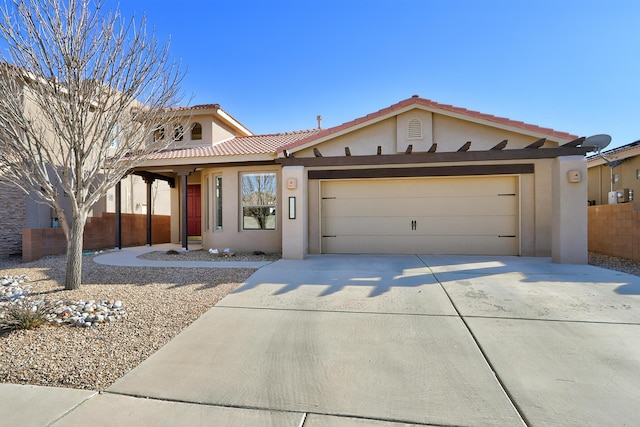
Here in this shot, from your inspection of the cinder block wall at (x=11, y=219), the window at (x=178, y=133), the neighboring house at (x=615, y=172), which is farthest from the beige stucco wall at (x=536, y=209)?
the cinder block wall at (x=11, y=219)

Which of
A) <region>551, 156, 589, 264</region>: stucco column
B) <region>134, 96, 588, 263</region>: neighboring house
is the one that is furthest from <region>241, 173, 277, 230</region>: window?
<region>551, 156, 589, 264</region>: stucco column

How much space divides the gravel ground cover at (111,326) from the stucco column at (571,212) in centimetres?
98

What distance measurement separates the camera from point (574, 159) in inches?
305

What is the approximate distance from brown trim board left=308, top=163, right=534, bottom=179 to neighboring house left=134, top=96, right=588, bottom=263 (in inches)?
1.1

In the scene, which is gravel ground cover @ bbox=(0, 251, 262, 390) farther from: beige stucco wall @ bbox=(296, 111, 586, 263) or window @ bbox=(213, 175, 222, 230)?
beige stucco wall @ bbox=(296, 111, 586, 263)

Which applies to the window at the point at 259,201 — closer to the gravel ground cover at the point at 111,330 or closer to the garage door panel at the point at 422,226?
the garage door panel at the point at 422,226

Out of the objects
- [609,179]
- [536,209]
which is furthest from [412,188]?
[609,179]

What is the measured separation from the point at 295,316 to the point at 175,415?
211 centimetres

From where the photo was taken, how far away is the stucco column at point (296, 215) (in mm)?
8742

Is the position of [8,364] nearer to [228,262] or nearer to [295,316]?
[295,316]

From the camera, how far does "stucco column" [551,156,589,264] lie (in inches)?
300

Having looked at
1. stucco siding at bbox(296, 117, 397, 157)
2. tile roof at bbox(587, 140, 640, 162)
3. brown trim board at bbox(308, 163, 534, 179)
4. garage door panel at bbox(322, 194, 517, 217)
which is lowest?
garage door panel at bbox(322, 194, 517, 217)

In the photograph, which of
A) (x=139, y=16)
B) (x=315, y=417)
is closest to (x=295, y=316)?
(x=315, y=417)

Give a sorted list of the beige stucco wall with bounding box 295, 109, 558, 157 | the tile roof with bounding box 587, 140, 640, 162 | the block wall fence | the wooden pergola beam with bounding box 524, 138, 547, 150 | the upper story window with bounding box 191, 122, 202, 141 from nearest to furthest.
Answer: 1. the wooden pergola beam with bounding box 524, 138, 547, 150
2. the beige stucco wall with bounding box 295, 109, 558, 157
3. the block wall fence
4. the tile roof with bounding box 587, 140, 640, 162
5. the upper story window with bounding box 191, 122, 202, 141
